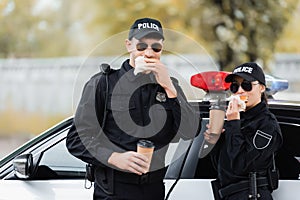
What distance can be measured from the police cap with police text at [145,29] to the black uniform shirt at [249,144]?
21.3 inches

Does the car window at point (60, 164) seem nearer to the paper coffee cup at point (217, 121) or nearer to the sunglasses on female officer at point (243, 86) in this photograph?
the paper coffee cup at point (217, 121)

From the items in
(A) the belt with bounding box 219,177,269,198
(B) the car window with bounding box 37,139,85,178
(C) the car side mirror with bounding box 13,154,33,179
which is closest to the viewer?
(A) the belt with bounding box 219,177,269,198

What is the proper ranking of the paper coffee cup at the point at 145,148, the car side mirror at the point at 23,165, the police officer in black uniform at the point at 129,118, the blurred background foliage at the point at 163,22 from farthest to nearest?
1. the blurred background foliage at the point at 163,22
2. the car side mirror at the point at 23,165
3. the police officer in black uniform at the point at 129,118
4. the paper coffee cup at the point at 145,148

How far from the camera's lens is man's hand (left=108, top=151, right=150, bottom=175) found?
9.08 feet

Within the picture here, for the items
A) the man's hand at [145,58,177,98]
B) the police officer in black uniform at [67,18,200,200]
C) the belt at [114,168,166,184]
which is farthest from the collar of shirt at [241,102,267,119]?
the belt at [114,168,166,184]

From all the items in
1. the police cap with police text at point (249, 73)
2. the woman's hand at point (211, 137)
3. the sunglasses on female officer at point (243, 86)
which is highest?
the police cap with police text at point (249, 73)

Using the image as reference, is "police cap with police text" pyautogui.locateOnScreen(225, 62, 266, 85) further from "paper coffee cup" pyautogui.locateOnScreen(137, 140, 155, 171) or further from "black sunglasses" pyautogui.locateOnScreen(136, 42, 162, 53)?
"paper coffee cup" pyautogui.locateOnScreen(137, 140, 155, 171)

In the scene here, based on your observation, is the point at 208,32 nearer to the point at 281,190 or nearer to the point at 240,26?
the point at 240,26

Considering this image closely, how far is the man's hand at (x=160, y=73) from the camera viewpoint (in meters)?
2.80

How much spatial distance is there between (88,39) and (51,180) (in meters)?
12.1

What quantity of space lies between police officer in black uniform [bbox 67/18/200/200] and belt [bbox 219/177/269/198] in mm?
→ 335

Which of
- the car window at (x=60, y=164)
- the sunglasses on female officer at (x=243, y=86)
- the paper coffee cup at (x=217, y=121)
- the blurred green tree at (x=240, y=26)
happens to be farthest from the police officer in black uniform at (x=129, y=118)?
the blurred green tree at (x=240, y=26)

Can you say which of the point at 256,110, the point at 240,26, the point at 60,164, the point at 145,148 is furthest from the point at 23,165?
the point at 240,26

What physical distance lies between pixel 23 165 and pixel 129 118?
810mm
